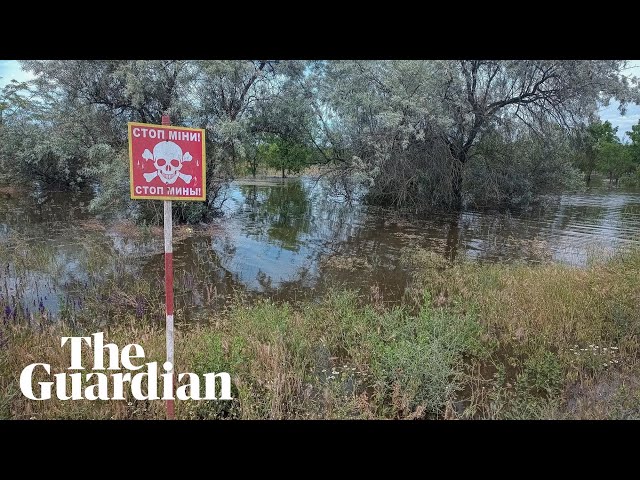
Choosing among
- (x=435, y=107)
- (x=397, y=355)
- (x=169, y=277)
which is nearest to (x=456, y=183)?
(x=435, y=107)

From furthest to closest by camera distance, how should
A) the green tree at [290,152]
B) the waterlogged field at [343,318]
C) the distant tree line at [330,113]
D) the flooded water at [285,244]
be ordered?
the green tree at [290,152], the distant tree line at [330,113], the flooded water at [285,244], the waterlogged field at [343,318]

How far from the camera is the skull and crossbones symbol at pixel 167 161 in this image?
8.27 feet

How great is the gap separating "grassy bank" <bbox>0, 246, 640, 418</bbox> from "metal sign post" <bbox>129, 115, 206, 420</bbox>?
124 centimetres

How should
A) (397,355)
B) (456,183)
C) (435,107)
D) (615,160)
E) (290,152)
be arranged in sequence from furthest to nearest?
(615,160)
(456,183)
(290,152)
(435,107)
(397,355)

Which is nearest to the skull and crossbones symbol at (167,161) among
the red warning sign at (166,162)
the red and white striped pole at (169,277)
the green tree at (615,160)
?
the red warning sign at (166,162)

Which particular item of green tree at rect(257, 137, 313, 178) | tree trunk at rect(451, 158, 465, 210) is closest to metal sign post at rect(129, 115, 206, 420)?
green tree at rect(257, 137, 313, 178)

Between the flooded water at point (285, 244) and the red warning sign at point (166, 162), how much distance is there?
11.4 feet

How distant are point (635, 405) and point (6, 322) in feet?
20.0

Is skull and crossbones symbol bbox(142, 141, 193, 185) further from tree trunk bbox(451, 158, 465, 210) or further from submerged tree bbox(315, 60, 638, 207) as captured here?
tree trunk bbox(451, 158, 465, 210)

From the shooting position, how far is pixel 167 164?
258cm

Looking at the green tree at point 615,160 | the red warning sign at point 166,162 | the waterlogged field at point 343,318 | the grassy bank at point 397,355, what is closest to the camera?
the red warning sign at point 166,162

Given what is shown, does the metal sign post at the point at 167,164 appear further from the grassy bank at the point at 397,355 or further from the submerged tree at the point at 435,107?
the submerged tree at the point at 435,107

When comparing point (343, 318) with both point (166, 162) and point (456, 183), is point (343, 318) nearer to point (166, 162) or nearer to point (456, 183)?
point (166, 162)

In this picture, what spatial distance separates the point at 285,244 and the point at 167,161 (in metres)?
7.38
